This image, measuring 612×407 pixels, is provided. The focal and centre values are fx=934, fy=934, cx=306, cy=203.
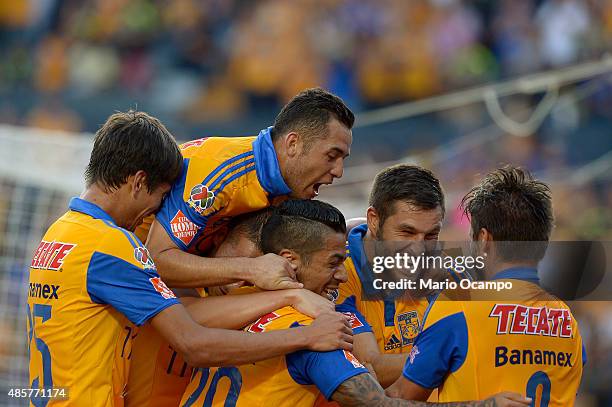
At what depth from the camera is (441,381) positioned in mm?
3568

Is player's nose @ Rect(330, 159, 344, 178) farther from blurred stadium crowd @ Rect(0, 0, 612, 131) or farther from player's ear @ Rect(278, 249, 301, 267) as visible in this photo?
blurred stadium crowd @ Rect(0, 0, 612, 131)

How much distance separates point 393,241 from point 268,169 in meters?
0.71

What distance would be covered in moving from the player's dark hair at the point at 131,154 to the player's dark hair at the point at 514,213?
52.9 inches

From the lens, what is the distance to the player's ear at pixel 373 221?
4690mm

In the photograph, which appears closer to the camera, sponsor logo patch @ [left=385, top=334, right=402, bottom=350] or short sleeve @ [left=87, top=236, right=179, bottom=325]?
short sleeve @ [left=87, top=236, right=179, bottom=325]

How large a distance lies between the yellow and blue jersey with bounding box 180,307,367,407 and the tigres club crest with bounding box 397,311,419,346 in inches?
35.4

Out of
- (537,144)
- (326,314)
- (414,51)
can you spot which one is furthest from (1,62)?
(326,314)

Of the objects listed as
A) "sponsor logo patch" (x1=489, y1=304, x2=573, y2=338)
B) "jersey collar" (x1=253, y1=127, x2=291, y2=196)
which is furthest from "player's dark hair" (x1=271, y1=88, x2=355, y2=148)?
"sponsor logo patch" (x1=489, y1=304, x2=573, y2=338)

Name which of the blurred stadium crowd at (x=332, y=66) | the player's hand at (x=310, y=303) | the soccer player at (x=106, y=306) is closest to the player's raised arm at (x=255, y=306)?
the player's hand at (x=310, y=303)

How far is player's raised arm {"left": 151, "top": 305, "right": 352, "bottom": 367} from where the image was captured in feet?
11.6

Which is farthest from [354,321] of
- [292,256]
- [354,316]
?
[292,256]

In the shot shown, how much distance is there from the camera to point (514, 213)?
11.8 ft

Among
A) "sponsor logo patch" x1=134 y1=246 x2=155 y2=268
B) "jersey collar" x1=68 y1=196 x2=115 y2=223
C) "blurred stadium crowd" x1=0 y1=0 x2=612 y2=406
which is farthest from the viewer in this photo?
"blurred stadium crowd" x1=0 y1=0 x2=612 y2=406

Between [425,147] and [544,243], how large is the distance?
7359 mm
